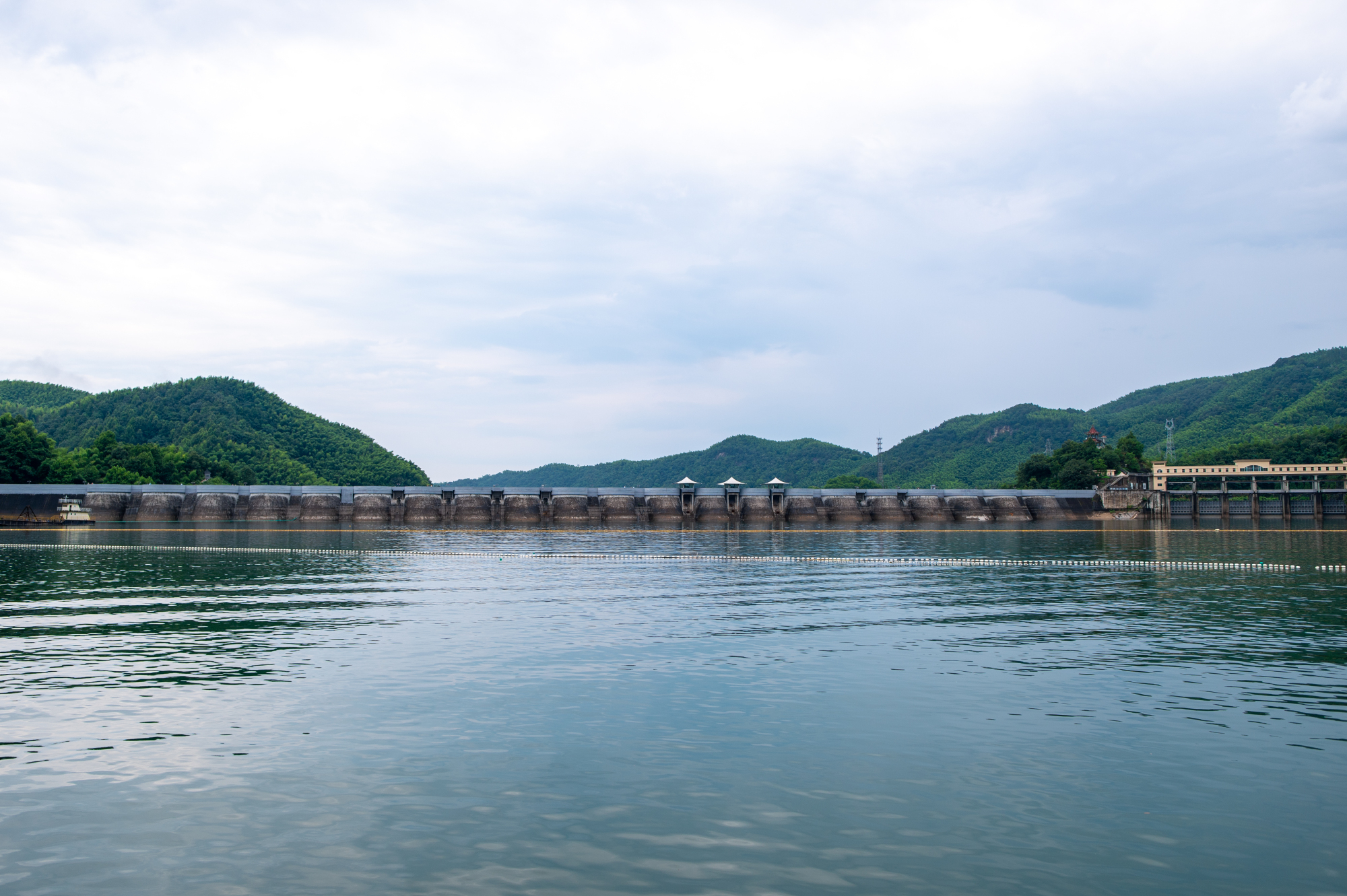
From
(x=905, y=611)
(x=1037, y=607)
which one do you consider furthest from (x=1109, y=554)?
(x=905, y=611)

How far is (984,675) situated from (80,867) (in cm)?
1732

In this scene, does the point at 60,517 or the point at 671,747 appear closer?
the point at 671,747

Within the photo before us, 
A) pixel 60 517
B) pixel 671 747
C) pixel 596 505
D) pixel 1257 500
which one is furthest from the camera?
pixel 596 505

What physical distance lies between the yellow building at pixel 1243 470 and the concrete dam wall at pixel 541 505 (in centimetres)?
1039

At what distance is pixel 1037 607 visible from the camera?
31562 mm

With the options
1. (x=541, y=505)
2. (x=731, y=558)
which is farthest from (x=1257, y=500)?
(x=541, y=505)

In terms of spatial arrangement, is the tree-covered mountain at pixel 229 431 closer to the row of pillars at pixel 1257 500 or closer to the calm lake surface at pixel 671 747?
the calm lake surface at pixel 671 747

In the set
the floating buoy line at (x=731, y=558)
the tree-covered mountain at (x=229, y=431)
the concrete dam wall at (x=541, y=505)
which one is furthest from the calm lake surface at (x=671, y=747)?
the tree-covered mountain at (x=229, y=431)

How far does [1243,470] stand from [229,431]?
179785mm

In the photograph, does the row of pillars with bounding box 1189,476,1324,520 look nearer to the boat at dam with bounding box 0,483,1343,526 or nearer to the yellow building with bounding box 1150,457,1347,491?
the boat at dam with bounding box 0,483,1343,526

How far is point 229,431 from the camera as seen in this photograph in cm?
17438

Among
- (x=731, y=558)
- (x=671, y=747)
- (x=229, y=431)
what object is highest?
(x=229, y=431)

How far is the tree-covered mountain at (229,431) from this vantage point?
168 metres

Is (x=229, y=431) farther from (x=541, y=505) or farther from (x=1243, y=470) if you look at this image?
(x=1243, y=470)
